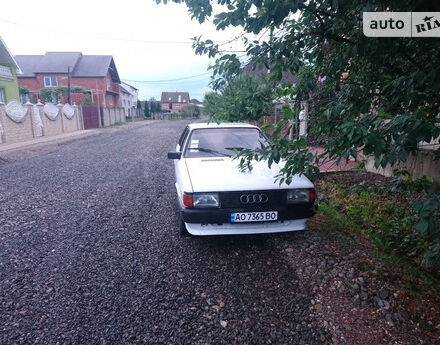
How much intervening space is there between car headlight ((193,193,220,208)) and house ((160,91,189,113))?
8956 centimetres

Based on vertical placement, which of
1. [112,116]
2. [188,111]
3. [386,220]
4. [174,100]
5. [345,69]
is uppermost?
[174,100]

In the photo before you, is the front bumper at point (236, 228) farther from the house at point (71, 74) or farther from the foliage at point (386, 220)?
the house at point (71, 74)

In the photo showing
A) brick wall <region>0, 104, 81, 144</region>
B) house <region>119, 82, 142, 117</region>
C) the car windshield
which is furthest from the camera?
house <region>119, 82, 142, 117</region>

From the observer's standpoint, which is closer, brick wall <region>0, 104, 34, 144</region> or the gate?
brick wall <region>0, 104, 34, 144</region>

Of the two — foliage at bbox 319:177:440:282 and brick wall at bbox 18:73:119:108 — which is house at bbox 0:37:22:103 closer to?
brick wall at bbox 18:73:119:108

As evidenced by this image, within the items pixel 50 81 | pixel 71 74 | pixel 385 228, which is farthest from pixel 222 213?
pixel 50 81

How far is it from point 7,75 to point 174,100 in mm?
74414

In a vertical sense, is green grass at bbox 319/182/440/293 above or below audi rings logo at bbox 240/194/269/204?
below

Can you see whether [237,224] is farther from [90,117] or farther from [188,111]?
[188,111]

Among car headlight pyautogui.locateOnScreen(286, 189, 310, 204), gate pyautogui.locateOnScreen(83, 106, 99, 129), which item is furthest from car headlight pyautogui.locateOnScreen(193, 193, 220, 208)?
gate pyautogui.locateOnScreen(83, 106, 99, 129)

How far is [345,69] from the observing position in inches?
107

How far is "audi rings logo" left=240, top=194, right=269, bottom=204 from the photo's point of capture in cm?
339

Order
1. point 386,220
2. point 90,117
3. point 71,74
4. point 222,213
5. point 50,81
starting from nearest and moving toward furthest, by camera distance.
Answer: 1. point 222,213
2. point 386,220
3. point 90,117
4. point 50,81
5. point 71,74

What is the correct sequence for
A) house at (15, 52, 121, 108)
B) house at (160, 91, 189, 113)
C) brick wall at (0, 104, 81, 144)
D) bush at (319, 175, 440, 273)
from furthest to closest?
house at (160, 91, 189, 113)
house at (15, 52, 121, 108)
brick wall at (0, 104, 81, 144)
bush at (319, 175, 440, 273)
